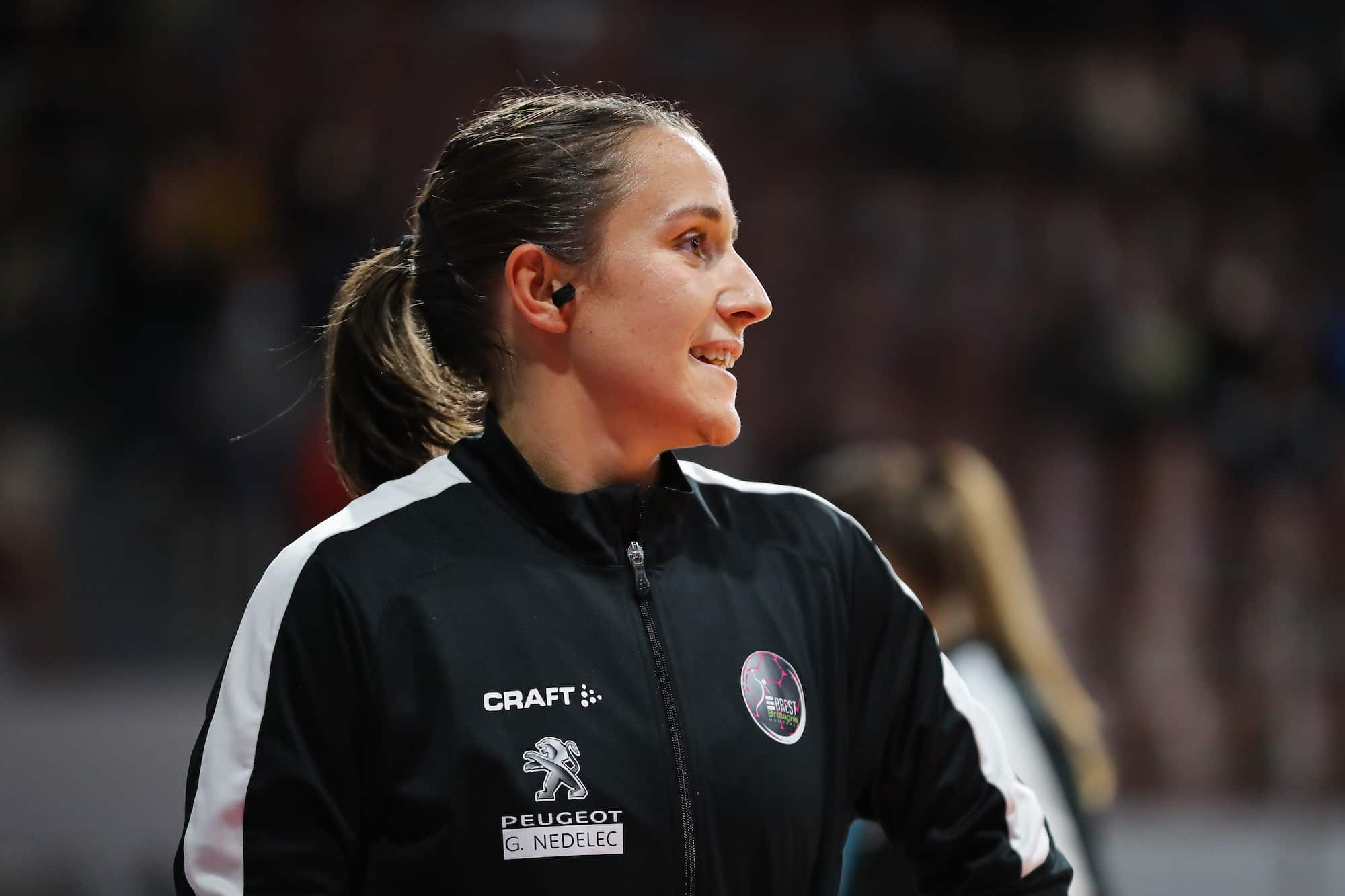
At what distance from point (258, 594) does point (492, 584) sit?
21 centimetres

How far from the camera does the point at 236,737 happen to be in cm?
130

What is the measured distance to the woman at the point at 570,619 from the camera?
1.31 m

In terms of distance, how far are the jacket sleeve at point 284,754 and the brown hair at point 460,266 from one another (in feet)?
0.91

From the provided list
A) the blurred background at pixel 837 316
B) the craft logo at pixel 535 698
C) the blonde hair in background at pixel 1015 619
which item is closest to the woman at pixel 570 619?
the craft logo at pixel 535 698

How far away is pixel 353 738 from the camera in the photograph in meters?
1.32

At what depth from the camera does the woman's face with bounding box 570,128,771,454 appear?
4.78 ft

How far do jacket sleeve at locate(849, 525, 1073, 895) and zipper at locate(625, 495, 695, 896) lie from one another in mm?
227

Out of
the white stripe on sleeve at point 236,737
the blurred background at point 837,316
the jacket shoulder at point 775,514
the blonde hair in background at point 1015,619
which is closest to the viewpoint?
the white stripe on sleeve at point 236,737

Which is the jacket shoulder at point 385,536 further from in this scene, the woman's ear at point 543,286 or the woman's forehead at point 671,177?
the woman's forehead at point 671,177

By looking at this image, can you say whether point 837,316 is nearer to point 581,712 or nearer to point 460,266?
point 460,266

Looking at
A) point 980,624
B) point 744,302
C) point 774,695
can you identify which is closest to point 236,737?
point 774,695

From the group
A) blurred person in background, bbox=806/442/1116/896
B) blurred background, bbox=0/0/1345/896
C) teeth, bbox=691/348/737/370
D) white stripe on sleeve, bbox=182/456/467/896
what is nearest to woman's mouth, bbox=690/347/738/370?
teeth, bbox=691/348/737/370

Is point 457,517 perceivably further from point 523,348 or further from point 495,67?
point 495,67

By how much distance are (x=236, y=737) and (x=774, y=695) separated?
0.50 m
